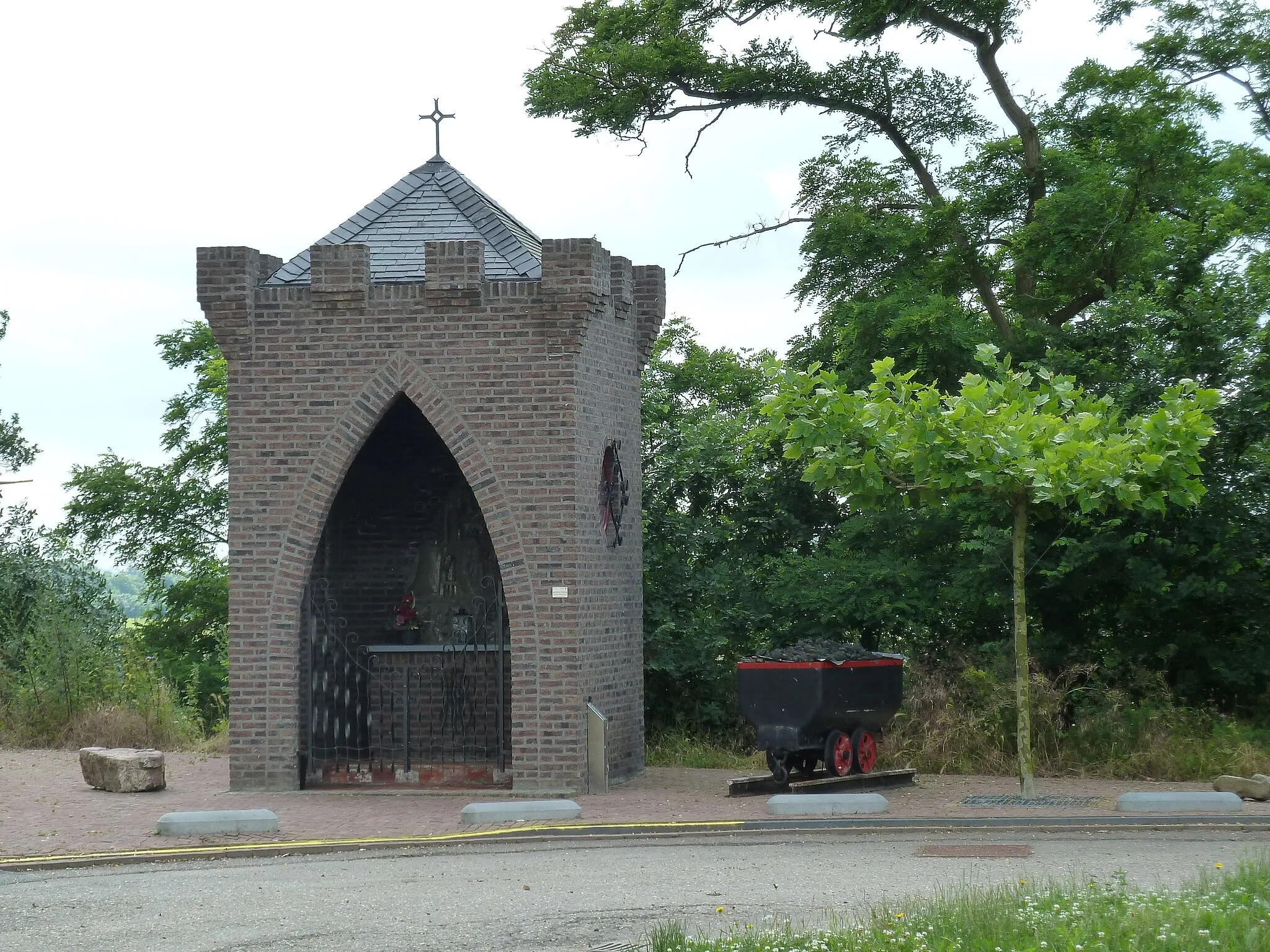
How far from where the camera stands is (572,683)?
13.9m

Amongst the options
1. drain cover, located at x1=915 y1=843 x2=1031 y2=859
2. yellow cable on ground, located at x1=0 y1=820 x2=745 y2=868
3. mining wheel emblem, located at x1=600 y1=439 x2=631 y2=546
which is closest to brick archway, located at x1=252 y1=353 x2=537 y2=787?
mining wheel emblem, located at x1=600 y1=439 x2=631 y2=546

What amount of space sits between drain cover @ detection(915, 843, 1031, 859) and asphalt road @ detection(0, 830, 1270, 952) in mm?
114

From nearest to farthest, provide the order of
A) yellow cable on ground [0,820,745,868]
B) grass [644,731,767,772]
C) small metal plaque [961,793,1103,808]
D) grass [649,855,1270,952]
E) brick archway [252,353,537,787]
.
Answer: grass [649,855,1270,952], yellow cable on ground [0,820,745,868], small metal plaque [961,793,1103,808], brick archway [252,353,537,787], grass [644,731,767,772]

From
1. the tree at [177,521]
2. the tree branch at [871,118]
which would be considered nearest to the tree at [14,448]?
the tree at [177,521]

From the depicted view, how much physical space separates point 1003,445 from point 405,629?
7.42m

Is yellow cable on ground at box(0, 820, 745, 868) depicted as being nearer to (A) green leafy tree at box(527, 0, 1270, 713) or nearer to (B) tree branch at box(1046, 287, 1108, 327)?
(A) green leafy tree at box(527, 0, 1270, 713)

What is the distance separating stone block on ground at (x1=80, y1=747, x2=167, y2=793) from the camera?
14375mm

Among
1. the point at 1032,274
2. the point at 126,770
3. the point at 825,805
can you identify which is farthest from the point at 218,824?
the point at 1032,274

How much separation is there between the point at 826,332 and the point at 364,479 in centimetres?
761

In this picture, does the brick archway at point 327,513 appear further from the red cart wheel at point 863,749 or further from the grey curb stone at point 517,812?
the red cart wheel at point 863,749

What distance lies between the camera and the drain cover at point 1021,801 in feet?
41.6

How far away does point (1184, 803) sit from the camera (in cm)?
1183

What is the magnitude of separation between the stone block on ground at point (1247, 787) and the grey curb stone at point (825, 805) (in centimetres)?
305

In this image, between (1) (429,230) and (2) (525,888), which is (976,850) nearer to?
(2) (525,888)
